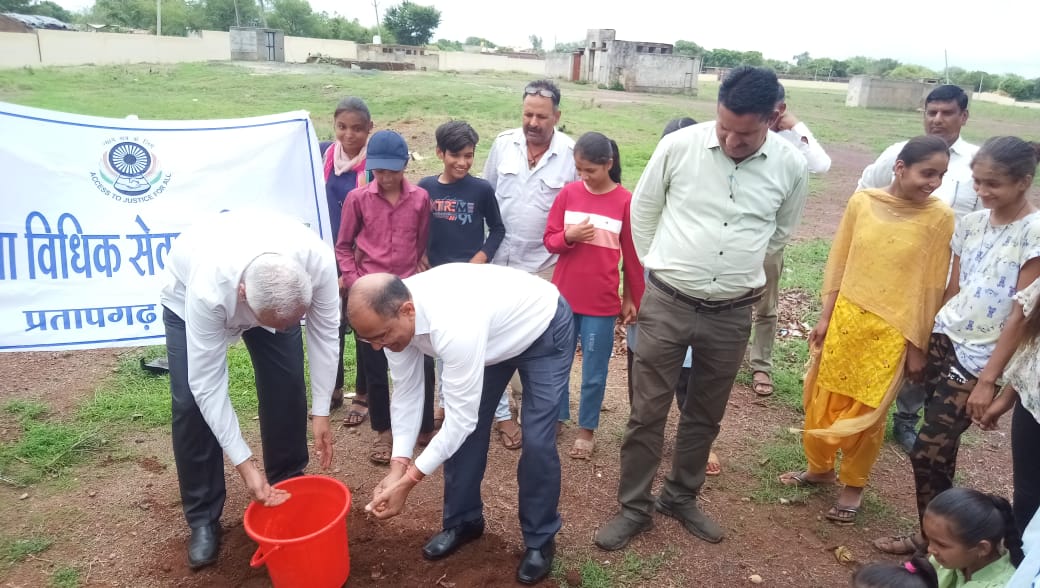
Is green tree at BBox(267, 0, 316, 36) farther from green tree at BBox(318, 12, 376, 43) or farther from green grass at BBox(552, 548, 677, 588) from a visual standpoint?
green grass at BBox(552, 548, 677, 588)

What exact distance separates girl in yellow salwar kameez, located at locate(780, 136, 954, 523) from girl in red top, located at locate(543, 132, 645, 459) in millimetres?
1014

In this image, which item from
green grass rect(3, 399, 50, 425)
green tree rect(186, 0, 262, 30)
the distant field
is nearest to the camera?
green grass rect(3, 399, 50, 425)

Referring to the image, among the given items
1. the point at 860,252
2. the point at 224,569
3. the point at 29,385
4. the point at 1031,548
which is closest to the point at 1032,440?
the point at 1031,548

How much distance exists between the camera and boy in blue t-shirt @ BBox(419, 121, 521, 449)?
11.8ft

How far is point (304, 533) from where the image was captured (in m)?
2.77

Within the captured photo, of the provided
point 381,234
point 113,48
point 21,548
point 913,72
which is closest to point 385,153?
point 381,234

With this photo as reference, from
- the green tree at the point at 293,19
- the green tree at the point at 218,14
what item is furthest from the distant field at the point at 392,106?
the green tree at the point at 293,19

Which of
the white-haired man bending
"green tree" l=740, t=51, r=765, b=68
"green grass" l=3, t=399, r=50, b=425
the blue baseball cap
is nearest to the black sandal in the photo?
the white-haired man bending

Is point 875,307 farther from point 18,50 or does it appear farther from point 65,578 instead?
point 18,50

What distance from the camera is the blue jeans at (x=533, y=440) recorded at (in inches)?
107

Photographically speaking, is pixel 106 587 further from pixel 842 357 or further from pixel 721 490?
pixel 842 357

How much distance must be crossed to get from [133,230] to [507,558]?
2620mm

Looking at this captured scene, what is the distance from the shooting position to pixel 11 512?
3125mm

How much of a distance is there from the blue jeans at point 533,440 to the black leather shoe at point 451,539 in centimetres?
5
